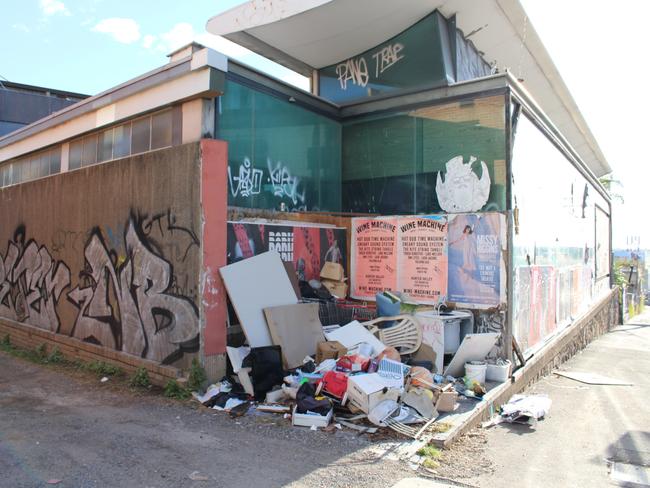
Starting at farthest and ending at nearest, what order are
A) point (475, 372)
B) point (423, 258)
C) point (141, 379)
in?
point (423, 258)
point (475, 372)
point (141, 379)

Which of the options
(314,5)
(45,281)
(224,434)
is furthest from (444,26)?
(45,281)

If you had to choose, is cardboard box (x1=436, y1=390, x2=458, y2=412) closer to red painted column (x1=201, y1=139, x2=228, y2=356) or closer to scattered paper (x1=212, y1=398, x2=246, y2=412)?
scattered paper (x1=212, y1=398, x2=246, y2=412)

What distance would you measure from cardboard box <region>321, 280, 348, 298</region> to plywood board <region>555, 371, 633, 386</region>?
5.69 m

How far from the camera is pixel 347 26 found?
1034 centimetres

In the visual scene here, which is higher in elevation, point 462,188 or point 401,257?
point 462,188

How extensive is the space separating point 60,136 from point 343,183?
593cm

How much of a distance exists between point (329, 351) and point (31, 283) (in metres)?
7.42

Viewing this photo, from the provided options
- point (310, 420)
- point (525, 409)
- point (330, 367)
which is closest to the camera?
point (310, 420)

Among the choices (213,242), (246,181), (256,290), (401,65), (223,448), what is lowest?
(223,448)

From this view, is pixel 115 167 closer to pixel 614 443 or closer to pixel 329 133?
pixel 329 133

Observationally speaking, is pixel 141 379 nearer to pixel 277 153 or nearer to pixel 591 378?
pixel 277 153

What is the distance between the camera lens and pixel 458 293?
8.20 meters

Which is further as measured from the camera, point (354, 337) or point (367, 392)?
point (354, 337)

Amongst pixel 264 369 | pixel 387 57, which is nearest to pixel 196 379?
pixel 264 369
